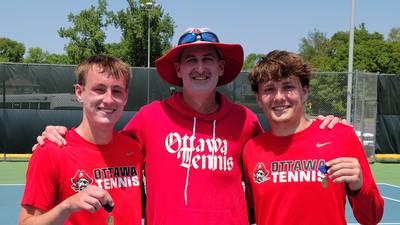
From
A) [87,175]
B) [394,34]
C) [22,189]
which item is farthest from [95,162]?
[394,34]

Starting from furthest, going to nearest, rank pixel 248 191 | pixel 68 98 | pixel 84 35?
pixel 84 35 → pixel 68 98 → pixel 248 191

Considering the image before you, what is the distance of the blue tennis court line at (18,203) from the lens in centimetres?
685

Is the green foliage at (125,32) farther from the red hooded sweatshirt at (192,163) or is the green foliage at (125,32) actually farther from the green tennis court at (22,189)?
the red hooded sweatshirt at (192,163)

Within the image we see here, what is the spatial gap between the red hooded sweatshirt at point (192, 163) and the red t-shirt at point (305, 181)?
122mm

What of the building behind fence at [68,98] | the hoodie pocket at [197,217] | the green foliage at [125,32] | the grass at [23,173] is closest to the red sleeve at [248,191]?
the hoodie pocket at [197,217]

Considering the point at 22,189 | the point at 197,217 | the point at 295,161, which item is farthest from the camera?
the point at 22,189

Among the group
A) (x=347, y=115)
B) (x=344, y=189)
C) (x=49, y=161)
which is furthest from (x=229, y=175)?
(x=347, y=115)

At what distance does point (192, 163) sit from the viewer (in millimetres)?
2723

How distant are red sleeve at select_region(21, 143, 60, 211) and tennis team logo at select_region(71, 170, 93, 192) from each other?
0.09 m

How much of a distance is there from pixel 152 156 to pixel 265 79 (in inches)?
32.1

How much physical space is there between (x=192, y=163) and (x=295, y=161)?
60cm

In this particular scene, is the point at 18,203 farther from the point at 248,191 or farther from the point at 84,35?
the point at 84,35

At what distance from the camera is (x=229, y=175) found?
2.74m

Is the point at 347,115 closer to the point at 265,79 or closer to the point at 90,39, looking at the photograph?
the point at 265,79
